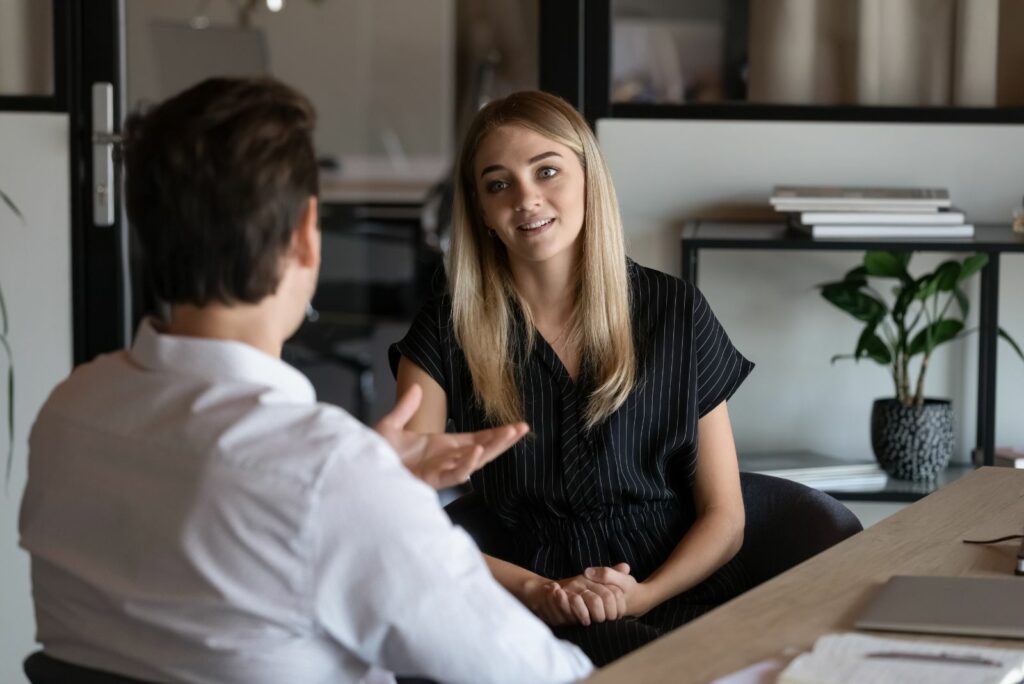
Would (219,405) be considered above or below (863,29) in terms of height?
below

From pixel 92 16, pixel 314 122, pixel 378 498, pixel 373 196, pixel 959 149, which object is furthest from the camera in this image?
pixel 373 196

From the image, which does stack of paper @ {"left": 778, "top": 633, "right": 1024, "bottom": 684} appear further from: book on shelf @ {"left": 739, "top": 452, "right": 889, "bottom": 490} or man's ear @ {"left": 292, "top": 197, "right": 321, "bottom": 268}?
book on shelf @ {"left": 739, "top": 452, "right": 889, "bottom": 490}

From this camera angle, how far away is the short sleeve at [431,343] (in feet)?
7.45

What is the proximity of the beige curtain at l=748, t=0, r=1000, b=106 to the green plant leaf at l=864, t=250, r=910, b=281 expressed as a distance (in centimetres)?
43

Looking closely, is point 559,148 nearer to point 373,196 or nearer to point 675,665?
point 675,665

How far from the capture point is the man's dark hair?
1223mm

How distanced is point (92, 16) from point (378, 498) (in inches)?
98.5

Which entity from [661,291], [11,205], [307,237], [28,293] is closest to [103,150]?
[11,205]

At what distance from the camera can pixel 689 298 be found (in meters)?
2.27

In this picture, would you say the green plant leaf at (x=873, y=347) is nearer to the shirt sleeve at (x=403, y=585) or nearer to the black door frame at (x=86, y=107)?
the black door frame at (x=86, y=107)

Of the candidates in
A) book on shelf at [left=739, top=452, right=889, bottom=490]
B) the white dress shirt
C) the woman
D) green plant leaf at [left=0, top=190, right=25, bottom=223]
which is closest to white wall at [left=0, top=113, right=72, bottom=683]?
green plant leaf at [left=0, top=190, right=25, bottom=223]

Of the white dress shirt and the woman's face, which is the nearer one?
the white dress shirt

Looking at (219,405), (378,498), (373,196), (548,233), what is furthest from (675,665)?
(373,196)

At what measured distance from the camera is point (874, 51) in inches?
124
